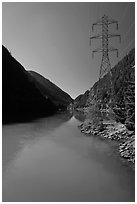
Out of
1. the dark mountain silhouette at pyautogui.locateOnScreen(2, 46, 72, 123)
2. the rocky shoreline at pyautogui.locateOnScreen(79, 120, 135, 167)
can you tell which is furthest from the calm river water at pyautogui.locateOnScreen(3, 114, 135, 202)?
the dark mountain silhouette at pyautogui.locateOnScreen(2, 46, 72, 123)

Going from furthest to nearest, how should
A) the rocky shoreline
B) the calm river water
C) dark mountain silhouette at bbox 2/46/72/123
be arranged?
dark mountain silhouette at bbox 2/46/72/123, the rocky shoreline, the calm river water

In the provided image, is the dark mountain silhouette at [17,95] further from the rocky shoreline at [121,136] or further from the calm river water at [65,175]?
the calm river water at [65,175]

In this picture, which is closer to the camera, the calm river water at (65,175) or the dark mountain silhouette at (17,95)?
the calm river water at (65,175)

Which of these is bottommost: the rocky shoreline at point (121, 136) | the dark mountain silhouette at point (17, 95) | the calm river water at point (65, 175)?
the calm river water at point (65, 175)

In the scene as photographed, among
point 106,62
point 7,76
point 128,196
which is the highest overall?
point 7,76

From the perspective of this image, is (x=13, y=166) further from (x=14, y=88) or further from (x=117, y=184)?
(x=14, y=88)

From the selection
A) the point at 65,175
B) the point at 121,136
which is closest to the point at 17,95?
the point at 121,136

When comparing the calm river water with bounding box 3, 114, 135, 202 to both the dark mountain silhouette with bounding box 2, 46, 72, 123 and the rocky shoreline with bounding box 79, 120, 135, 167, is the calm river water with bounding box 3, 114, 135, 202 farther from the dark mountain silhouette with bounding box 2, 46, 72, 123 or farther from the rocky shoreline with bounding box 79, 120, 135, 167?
the dark mountain silhouette with bounding box 2, 46, 72, 123

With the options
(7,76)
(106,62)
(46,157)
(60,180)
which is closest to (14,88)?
(7,76)

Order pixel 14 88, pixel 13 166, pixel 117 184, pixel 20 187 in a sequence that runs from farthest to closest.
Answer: pixel 14 88
pixel 13 166
pixel 117 184
pixel 20 187

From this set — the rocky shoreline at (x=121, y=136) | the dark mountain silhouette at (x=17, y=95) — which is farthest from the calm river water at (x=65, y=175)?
the dark mountain silhouette at (x=17, y=95)

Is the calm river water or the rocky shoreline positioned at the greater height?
the rocky shoreline
